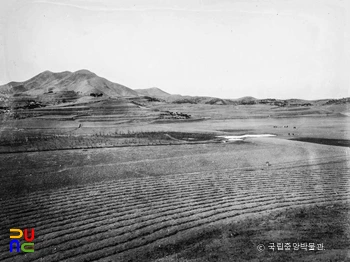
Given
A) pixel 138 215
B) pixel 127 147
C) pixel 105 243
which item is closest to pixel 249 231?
pixel 138 215

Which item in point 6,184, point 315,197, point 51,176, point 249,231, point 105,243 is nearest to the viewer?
point 105,243

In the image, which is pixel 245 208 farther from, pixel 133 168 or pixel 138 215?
pixel 133 168

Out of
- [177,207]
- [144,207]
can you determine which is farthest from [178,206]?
[144,207]

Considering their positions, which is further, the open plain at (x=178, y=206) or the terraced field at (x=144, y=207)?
the terraced field at (x=144, y=207)

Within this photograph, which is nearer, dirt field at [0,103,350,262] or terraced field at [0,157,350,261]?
dirt field at [0,103,350,262]

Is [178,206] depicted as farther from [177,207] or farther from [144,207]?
[144,207]
